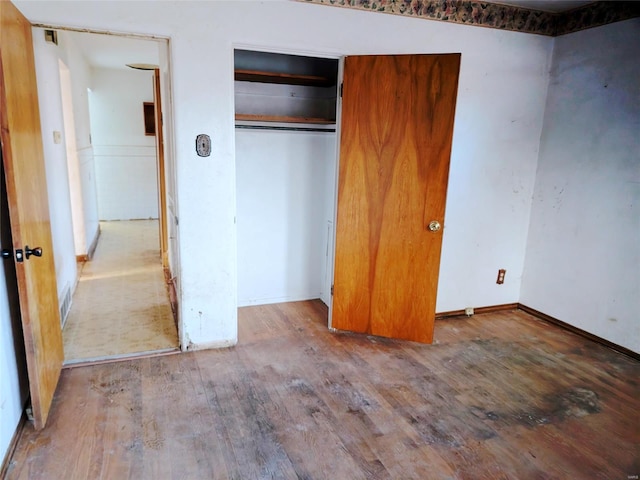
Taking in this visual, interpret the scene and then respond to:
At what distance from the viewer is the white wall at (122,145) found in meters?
6.73

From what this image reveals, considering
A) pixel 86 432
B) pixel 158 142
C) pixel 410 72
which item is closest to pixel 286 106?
pixel 410 72

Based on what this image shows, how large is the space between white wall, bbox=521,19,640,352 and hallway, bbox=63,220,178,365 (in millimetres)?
3123

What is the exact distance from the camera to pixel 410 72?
9.32 feet

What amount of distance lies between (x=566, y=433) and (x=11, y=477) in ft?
8.50

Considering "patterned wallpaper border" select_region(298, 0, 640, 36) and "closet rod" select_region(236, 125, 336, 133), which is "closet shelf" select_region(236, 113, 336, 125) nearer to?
"closet rod" select_region(236, 125, 336, 133)

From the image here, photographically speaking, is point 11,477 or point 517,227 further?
point 517,227

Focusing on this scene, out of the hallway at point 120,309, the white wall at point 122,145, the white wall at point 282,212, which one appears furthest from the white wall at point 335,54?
the white wall at point 122,145

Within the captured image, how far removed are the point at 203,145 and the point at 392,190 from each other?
1.31m

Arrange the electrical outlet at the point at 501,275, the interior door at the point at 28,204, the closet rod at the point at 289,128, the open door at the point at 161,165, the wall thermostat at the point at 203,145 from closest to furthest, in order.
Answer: the interior door at the point at 28,204, the wall thermostat at the point at 203,145, the closet rod at the point at 289,128, the electrical outlet at the point at 501,275, the open door at the point at 161,165

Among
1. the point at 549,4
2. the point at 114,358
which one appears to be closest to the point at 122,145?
the point at 114,358

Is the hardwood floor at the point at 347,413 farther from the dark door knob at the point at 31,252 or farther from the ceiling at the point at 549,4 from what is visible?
the ceiling at the point at 549,4

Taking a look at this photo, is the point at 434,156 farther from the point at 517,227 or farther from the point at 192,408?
the point at 192,408

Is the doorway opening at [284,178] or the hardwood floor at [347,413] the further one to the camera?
the doorway opening at [284,178]

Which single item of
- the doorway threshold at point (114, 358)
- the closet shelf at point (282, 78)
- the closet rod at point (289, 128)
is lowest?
the doorway threshold at point (114, 358)
